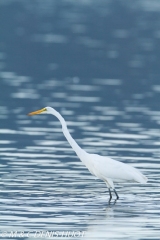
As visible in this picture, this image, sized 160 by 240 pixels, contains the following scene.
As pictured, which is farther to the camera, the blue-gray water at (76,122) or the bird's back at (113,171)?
the bird's back at (113,171)

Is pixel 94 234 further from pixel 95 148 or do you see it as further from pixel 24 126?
pixel 24 126

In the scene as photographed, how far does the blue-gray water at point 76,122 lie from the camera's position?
53.7 ft

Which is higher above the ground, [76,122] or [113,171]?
[113,171]

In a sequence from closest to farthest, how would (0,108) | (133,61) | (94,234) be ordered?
(94,234) < (0,108) < (133,61)

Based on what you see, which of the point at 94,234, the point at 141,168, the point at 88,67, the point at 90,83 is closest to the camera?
the point at 94,234

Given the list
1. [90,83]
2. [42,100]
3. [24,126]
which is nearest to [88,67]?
[90,83]

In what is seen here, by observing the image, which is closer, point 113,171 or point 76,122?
point 113,171

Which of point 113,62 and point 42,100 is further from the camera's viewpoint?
point 113,62

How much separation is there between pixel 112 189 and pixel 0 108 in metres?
9.88

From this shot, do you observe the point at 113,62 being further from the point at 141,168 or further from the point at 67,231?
the point at 67,231

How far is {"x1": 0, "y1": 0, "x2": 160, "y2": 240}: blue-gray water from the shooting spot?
1638 centimetres

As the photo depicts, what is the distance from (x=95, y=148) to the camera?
73.3ft

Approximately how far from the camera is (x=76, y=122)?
25531 mm

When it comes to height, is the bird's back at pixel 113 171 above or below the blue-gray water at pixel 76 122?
above
